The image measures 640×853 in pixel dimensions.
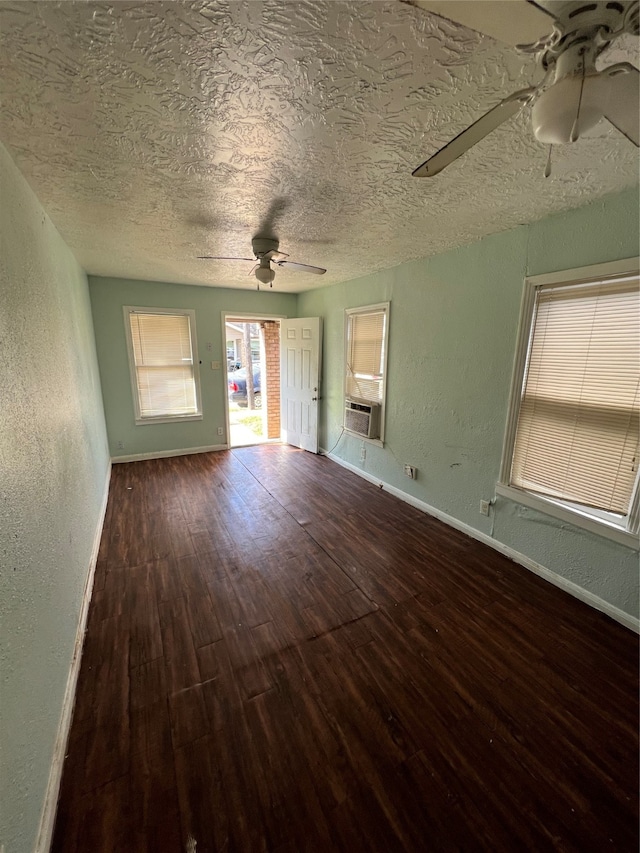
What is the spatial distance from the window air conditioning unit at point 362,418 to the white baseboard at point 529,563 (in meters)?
0.60

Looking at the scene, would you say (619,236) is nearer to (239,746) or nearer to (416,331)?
(416,331)

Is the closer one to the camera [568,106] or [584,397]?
[568,106]

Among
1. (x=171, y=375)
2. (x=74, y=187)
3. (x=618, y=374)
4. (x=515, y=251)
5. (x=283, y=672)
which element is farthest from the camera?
(x=171, y=375)

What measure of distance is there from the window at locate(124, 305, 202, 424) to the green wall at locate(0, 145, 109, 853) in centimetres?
202

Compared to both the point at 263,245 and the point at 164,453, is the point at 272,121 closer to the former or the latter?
the point at 263,245

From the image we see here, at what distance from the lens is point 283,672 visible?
5.30 feet

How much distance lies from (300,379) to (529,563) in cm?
349

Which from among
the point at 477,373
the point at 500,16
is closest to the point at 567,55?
the point at 500,16

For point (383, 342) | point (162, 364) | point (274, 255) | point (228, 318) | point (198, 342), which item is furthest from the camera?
point (228, 318)

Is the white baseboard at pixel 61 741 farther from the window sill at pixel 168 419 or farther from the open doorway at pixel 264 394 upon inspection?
the open doorway at pixel 264 394

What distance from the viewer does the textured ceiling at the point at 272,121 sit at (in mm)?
865

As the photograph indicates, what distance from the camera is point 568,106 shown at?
773mm

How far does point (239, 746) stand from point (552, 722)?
131 centimetres

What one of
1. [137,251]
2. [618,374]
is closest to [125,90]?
[137,251]
